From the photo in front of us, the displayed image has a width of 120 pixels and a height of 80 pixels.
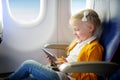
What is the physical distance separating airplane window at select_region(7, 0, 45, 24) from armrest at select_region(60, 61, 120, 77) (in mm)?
1447

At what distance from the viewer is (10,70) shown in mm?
2975

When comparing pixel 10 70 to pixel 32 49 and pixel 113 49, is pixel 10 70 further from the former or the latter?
pixel 113 49

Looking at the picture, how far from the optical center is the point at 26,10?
288 centimetres

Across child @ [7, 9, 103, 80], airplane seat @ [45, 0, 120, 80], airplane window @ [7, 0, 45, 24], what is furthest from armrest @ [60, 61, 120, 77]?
airplane window @ [7, 0, 45, 24]

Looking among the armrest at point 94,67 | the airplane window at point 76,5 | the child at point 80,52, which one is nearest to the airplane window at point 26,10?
the airplane window at point 76,5

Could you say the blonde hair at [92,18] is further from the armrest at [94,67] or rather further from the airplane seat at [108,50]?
the armrest at [94,67]

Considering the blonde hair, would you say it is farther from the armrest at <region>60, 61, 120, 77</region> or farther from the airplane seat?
the armrest at <region>60, 61, 120, 77</region>

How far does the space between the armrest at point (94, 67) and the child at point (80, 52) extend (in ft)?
0.54

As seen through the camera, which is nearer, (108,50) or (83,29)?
(108,50)

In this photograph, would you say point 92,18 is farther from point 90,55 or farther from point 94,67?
point 94,67

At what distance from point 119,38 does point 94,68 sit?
319 millimetres

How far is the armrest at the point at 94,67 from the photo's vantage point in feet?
5.04

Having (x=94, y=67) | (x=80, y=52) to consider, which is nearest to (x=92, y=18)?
(x=80, y=52)

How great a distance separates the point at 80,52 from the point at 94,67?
352 mm
